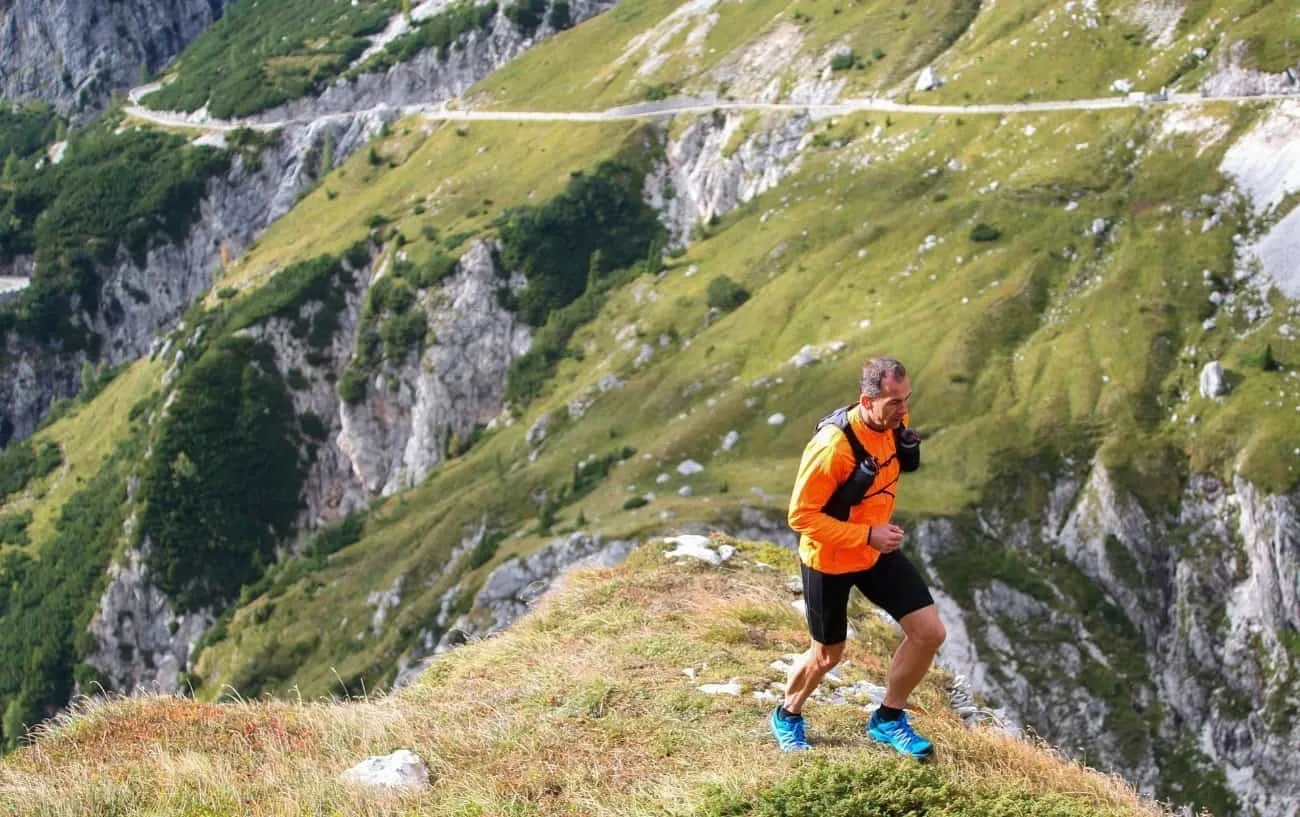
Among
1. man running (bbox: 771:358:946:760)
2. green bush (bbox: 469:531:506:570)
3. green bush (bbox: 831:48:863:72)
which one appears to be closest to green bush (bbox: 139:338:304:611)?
green bush (bbox: 469:531:506:570)

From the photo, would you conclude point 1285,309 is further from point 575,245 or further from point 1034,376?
point 575,245

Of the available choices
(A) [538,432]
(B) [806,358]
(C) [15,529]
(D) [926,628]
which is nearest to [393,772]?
(D) [926,628]

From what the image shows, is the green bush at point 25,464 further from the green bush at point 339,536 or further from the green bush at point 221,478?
the green bush at point 339,536

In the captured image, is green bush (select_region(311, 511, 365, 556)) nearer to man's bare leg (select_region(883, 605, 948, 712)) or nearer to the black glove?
man's bare leg (select_region(883, 605, 948, 712))

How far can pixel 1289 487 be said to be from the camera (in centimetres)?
6956

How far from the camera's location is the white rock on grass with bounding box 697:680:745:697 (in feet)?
49.5

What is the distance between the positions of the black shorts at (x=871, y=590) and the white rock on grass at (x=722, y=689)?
2.64 metres

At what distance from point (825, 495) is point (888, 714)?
9.69 ft

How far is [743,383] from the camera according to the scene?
94.2 meters

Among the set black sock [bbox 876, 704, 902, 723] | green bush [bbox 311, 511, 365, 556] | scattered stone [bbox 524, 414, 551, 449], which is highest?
black sock [bbox 876, 704, 902, 723]

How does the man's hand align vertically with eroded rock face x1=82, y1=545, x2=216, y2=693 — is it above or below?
above

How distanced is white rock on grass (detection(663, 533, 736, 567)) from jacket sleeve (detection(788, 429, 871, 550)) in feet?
35.9

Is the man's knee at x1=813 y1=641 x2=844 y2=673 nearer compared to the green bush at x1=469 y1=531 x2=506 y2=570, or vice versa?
the man's knee at x1=813 y1=641 x2=844 y2=673

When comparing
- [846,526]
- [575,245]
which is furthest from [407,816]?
[575,245]
